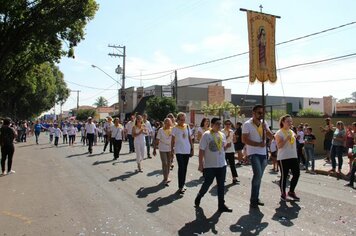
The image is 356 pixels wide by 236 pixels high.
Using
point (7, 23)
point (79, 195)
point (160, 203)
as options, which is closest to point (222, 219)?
point (160, 203)

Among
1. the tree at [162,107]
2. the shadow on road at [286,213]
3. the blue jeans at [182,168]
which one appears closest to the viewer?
the shadow on road at [286,213]

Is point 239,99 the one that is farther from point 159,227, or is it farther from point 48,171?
point 159,227

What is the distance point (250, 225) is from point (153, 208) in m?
1.96

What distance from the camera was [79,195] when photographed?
8.87 metres

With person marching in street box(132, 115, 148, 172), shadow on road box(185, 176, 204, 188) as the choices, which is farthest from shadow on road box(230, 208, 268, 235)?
person marching in street box(132, 115, 148, 172)

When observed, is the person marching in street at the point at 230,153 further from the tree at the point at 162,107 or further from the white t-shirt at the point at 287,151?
the tree at the point at 162,107

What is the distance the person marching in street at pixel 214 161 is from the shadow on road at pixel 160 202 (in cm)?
87

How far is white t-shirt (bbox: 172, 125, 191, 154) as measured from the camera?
30.1 feet

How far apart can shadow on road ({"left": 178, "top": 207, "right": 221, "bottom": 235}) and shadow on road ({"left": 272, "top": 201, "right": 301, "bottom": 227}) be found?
102 centimetres

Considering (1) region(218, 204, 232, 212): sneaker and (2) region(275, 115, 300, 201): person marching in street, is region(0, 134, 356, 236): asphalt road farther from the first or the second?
(2) region(275, 115, 300, 201): person marching in street

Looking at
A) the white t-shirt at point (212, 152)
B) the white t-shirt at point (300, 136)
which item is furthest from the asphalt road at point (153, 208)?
the white t-shirt at point (300, 136)

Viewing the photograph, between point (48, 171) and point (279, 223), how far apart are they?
9.07 m

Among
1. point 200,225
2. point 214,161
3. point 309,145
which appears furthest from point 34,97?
point 200,225

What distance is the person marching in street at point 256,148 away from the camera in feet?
25.3
